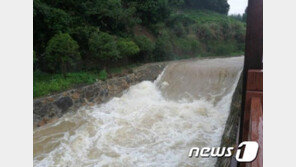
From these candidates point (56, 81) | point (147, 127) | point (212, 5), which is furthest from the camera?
point (212, 5)

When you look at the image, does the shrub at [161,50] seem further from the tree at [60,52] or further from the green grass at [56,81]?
the tree at [60,52]

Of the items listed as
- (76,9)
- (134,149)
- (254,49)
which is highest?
(76,9)

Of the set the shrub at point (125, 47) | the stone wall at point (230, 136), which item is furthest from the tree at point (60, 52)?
the stone wall at point (230, 136)

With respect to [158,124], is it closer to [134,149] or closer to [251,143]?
[134,149]

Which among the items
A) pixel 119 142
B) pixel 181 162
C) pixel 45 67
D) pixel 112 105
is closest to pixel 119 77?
pixel 112 105

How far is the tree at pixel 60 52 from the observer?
5.63m

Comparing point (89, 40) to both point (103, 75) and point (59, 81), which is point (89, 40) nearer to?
point (103, 75)

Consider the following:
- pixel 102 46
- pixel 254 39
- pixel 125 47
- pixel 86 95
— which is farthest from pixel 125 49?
pixel 254 39

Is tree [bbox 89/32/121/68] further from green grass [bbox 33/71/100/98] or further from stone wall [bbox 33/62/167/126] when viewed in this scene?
stone wall [bbox 33/62/167/126]

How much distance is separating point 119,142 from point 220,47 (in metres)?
13.4

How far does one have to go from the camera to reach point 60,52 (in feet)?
18.7

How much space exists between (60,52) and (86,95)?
1.22 metres

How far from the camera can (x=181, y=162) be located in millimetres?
3523

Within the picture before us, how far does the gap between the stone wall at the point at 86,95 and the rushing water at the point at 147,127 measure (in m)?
0.17
